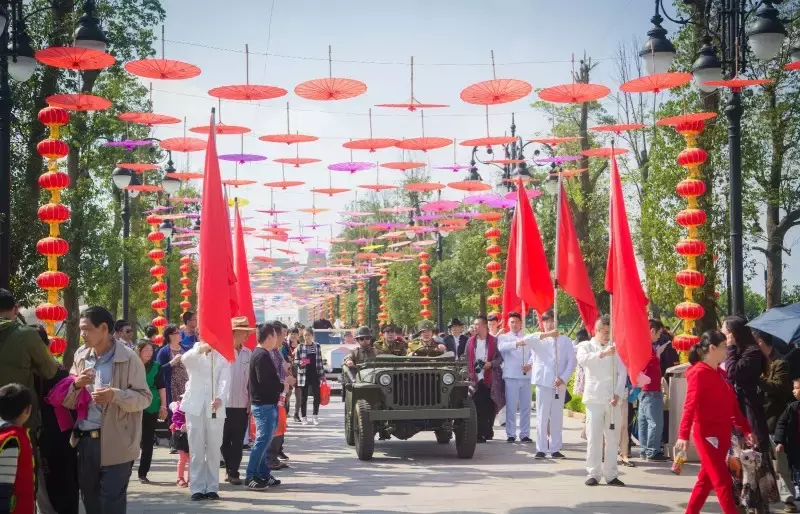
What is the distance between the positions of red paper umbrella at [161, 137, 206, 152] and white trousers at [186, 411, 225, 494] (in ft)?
30.8

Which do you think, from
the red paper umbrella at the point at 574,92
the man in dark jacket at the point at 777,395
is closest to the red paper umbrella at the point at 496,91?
the red paper umbrella at the point at 574,92

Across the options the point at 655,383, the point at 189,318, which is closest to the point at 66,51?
the point at 189,318

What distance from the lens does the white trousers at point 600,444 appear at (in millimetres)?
11625

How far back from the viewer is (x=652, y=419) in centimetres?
1416

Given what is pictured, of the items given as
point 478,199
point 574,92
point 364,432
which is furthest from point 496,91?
point 478,199

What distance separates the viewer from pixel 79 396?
742 cm

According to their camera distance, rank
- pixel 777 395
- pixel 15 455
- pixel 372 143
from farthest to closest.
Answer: pixel 372 143
pixel 777 395
pixel 15 455

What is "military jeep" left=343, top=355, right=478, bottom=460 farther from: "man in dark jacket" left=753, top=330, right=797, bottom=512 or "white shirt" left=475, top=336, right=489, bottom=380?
"man in dark jacket" left=753, top=330, right=797, bottom=512

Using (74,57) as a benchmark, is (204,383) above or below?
below

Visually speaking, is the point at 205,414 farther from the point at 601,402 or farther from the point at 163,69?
the point at 163,69

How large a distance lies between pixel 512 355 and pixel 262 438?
609cm

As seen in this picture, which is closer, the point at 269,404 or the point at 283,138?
the point at 269,404

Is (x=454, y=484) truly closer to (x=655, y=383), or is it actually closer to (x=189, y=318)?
(x=655, y=383)

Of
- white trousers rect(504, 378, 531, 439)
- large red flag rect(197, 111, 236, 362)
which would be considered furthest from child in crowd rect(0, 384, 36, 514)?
white trousers rect(504, 378, 531, 439)
